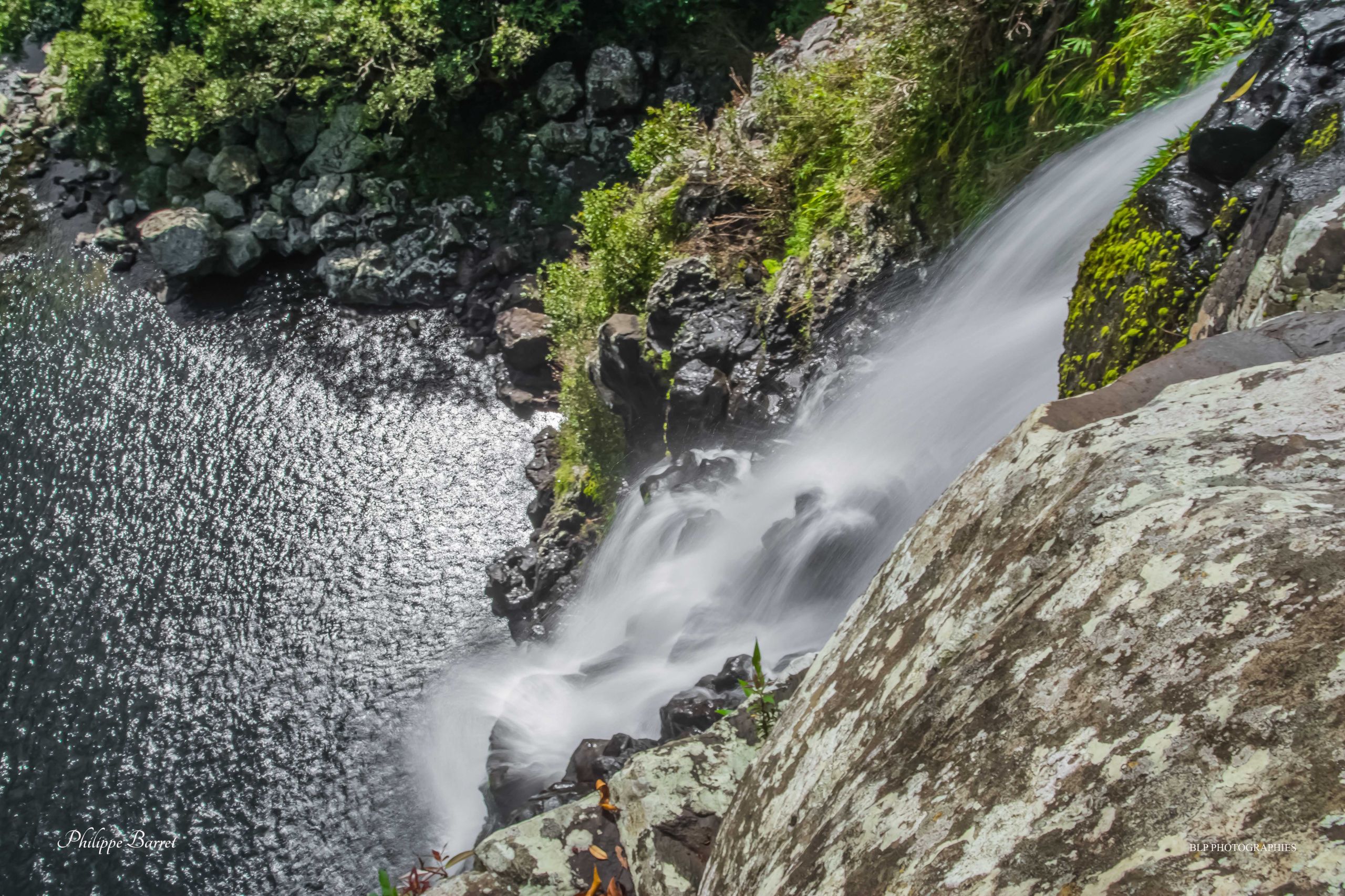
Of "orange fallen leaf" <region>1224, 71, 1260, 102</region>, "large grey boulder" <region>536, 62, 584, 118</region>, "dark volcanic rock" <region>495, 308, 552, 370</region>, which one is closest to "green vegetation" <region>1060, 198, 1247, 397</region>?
"orange fallen leaf" <region>1224, 71, 1260, 102</region>

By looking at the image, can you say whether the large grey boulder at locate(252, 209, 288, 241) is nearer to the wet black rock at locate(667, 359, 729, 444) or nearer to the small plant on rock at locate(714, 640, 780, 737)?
the wet black rock at locate(667, 359, 729, 444)

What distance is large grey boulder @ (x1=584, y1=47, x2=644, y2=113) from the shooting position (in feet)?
49.3

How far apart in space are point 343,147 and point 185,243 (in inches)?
148

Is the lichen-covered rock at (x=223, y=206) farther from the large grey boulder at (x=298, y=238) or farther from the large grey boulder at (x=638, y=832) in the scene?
the large grey boulder at (x=638, y=832)

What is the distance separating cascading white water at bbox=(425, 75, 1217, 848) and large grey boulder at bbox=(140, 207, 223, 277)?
11.7 meters

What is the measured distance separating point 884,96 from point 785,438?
356 cm

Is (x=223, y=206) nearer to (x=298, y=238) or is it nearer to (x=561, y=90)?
(x=298, y=238)

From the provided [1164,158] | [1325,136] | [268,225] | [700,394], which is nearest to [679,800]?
[1325,136]

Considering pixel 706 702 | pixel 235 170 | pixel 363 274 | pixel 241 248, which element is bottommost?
pixel 706 702

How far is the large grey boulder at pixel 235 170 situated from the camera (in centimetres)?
1666

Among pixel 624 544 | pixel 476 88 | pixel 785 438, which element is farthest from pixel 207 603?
A: pixel 476 88

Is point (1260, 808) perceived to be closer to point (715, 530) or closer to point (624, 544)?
point (715, 530)

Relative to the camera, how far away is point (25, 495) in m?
13.8
